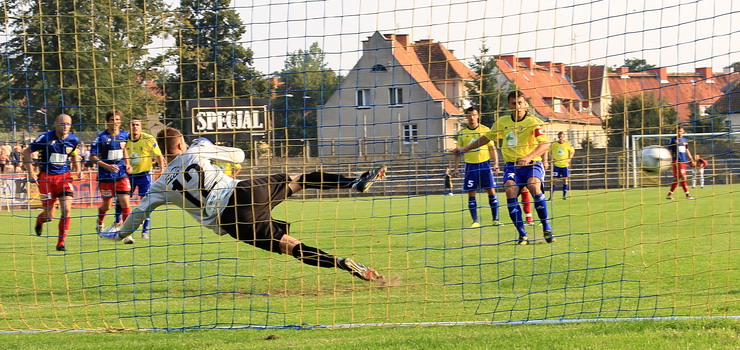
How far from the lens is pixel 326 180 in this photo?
7352 mm

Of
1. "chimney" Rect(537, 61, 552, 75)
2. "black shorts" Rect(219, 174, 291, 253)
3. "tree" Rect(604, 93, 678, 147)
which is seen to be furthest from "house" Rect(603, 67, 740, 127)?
"black shorts" Rect(219, 174, 291, 253)

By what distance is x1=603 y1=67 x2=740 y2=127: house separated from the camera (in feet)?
20.4

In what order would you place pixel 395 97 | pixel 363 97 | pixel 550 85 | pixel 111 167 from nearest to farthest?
1. pixel 550 85
2. pixel 363 97
3. pixel 395 97
4. pixel 111 167

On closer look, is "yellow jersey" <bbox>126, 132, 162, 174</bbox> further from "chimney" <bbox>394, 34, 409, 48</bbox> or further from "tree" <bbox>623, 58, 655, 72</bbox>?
"tree" <bbox>623, 58, 655, 72</bbox>

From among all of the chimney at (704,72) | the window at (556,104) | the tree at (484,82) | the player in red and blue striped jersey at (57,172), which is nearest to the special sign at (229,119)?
the tree at (484,82)

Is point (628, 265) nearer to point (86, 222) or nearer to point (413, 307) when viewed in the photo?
point (413, 307)

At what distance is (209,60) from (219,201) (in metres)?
1.17

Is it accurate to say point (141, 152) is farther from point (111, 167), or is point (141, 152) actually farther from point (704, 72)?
point (704, 72)

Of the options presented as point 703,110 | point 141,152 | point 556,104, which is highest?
point 556,104

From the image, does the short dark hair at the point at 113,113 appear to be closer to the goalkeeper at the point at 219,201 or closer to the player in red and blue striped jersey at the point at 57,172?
the goalkeeper at the point at 219,201

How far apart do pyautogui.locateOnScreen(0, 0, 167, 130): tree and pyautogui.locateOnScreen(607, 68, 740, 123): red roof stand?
12.5ft

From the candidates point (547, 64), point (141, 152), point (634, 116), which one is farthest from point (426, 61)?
point (141, 152)

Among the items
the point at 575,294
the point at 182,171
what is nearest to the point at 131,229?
the point at 182,171

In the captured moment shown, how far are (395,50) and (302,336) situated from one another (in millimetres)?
2356
